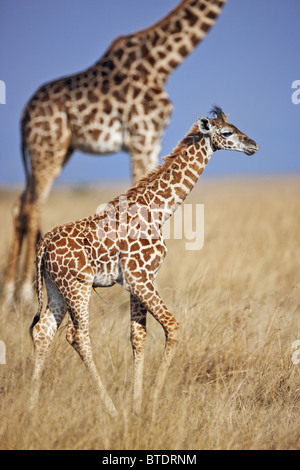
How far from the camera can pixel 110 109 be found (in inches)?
295

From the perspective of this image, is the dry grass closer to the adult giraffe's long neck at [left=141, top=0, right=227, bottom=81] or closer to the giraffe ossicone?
the giraffe ossicone

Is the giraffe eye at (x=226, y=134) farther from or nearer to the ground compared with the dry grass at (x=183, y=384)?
farther from the ground

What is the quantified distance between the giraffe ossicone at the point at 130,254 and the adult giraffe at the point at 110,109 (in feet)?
8.99

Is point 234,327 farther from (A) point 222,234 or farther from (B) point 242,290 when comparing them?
(A) point 222,234

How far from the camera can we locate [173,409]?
4.13 m

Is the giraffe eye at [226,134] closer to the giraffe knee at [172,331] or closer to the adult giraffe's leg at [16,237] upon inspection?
the giraffe knee at [172,331]

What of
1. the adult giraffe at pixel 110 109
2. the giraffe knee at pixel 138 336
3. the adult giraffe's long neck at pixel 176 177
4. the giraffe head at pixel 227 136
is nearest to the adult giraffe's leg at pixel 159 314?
the giraffe knee at pixel 138 336

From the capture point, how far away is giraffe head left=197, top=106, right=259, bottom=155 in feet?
14.6

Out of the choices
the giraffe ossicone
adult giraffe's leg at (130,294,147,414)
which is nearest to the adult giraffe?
the giraffe ossicone

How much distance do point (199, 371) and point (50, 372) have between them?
1.41 meters

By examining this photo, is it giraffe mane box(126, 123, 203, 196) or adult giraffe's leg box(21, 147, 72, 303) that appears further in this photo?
adult giraffe's leg box(21, 147, 72, 303)

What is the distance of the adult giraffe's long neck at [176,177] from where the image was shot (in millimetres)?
4539
